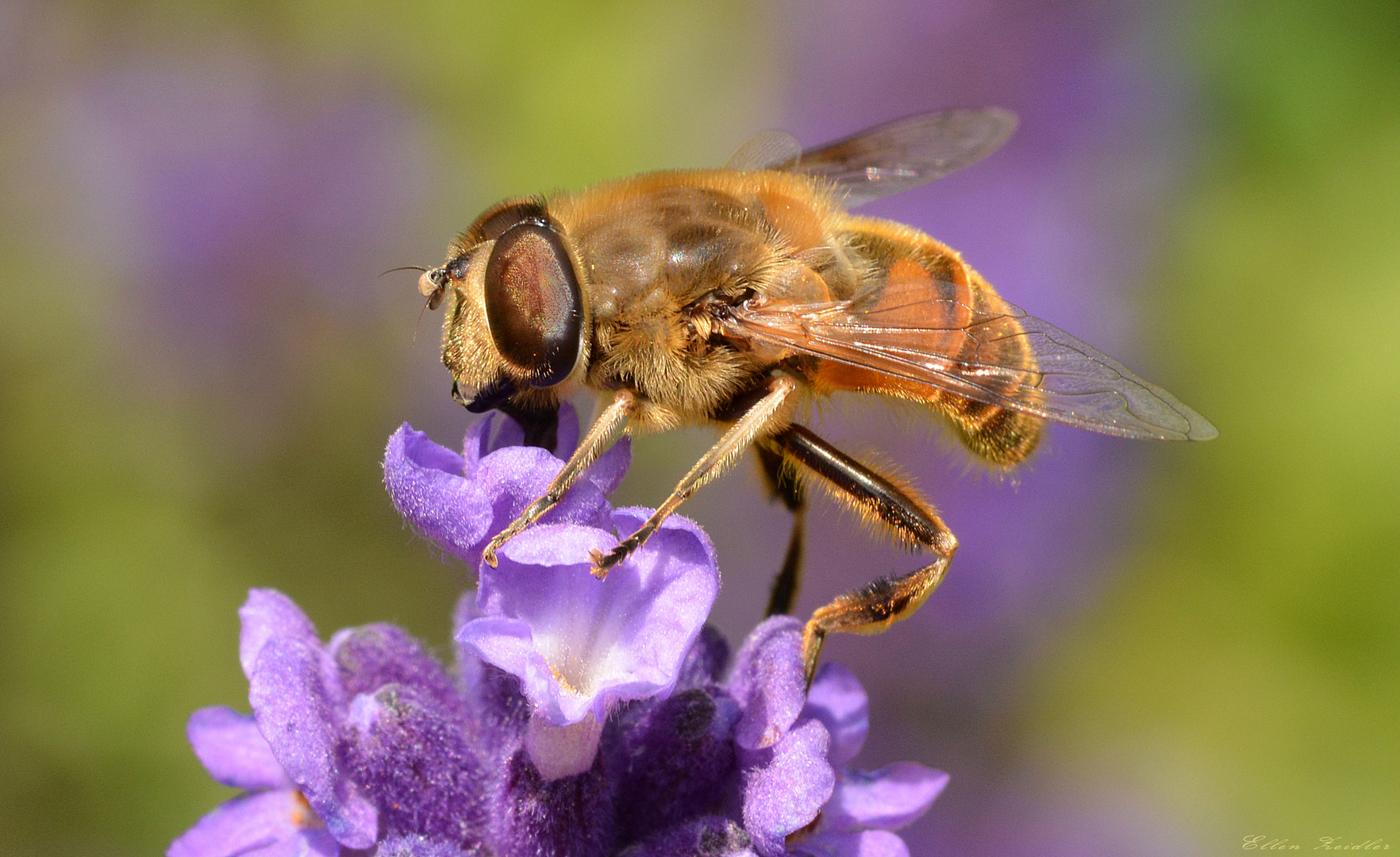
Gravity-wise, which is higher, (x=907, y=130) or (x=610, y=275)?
(x=907, y=130)

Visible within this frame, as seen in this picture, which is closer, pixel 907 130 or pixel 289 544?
pixel 907 130

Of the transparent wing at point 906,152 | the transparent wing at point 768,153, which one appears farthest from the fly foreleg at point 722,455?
the transparent wing at point 906,152

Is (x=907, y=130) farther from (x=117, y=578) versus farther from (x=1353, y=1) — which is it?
(x=117, y=578)

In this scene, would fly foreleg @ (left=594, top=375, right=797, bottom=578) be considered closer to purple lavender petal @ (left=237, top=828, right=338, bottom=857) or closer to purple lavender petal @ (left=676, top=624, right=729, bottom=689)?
purple lavender petal @ (left=676, top=624, right=729, bottom=689)

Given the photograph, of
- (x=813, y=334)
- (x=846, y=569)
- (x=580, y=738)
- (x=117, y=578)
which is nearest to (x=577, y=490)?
(x=580, y=738)


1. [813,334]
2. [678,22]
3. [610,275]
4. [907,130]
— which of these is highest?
[678,22]

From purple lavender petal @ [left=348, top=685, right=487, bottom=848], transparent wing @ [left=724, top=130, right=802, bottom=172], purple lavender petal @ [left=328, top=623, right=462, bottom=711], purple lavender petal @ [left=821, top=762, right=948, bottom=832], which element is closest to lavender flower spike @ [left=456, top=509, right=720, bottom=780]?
purple lavender petal @ [left=348, top=685, right=487, bottom=848]
